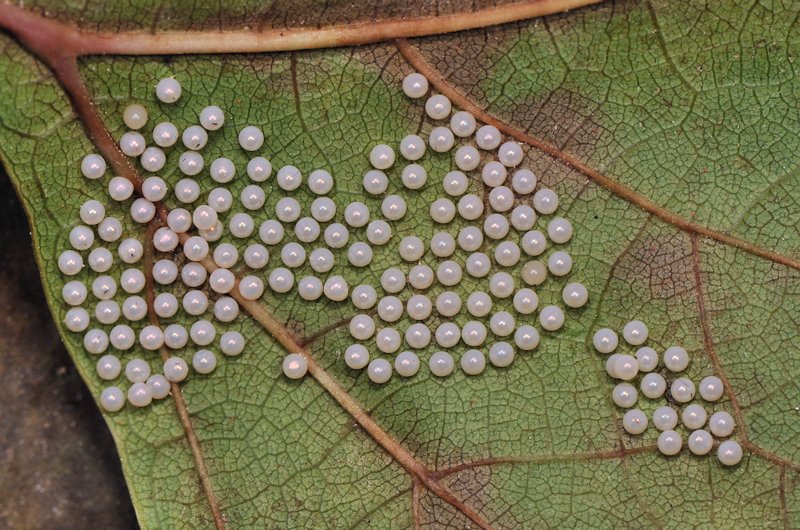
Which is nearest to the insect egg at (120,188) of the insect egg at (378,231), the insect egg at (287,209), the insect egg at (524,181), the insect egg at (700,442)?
the insect egg at (287,209)

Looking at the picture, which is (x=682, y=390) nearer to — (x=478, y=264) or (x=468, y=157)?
(x=478, y=264)

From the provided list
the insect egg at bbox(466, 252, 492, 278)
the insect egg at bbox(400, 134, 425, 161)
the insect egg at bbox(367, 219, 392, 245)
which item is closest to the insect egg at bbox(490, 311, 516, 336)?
the insect egg at bbox(466, 252, 492, 278)

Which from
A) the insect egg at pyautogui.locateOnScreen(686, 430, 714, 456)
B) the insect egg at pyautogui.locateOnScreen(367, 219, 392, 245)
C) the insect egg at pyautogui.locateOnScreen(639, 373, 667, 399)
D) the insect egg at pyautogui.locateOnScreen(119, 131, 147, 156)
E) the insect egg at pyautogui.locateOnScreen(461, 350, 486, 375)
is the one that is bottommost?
the insect egg at pyautogui.locateOnScreen(461, 350, 486, 375)

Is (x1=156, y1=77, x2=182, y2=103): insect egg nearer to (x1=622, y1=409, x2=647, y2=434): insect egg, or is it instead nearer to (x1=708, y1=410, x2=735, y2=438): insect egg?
(x1=622, y1=409, x2=647, y2=434): insect egg

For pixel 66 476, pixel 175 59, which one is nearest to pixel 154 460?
pixel 66 476

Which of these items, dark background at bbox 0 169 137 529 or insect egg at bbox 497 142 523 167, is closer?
insect egg at bbox 497 142 523 167
